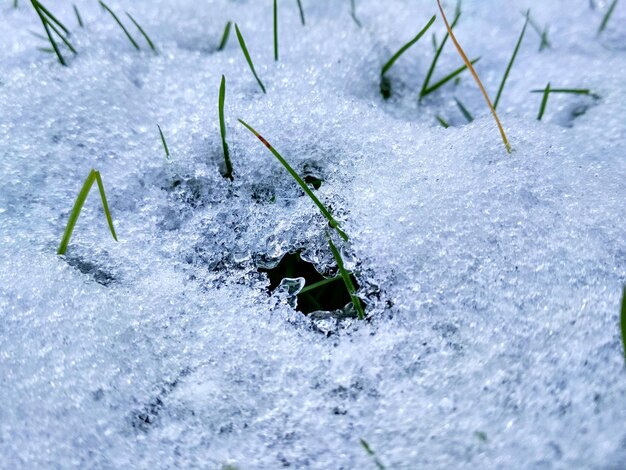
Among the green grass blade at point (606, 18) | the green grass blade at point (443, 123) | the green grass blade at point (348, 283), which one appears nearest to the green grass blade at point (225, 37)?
the green grass blade at point (443, 123)

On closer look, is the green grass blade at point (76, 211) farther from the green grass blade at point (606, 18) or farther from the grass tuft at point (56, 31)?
the green grass blade at point (606, 18)

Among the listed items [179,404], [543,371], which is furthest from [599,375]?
[179,404]

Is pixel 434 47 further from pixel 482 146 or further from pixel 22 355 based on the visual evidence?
pixel 22 355

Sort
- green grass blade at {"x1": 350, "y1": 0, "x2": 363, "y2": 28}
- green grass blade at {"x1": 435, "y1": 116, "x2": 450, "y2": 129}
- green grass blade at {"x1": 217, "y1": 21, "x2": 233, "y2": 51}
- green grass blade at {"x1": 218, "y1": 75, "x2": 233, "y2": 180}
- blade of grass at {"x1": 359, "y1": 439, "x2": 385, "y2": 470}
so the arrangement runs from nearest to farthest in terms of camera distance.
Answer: blade of grass at {"x1": 359, "y1": 439, "x2": 385, "y2": 470}
green grass blade at {"x1": 218, "y1": 75, "x2": 233, "y2": 180}
green grass blade at {"x1": 435, "y1": 116, "x2": 450, "y2": 129}
green grass blade at {"x1": 217, "y1": 21, "x2": 233, "y2": 51}
green grass blade at {"x1": 350, "y1": 0, "x2": 363, "y2": 28}

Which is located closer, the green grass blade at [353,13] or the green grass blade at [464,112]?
the green grass blade at [464,112]

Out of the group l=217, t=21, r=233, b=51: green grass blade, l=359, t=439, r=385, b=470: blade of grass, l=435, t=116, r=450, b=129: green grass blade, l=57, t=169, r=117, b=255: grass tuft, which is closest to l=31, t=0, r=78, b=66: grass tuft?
l=217, t=21, r=233, b=51: green grass blade

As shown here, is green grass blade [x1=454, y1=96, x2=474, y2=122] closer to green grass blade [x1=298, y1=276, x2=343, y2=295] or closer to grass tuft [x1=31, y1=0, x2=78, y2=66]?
green grass blade [x1=298, y1=276, x2=343, y2=295]

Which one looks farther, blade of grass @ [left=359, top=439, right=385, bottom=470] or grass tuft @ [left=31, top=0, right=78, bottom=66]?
grass tuft @ [left=31, top=0, right=78, bottom=66]
